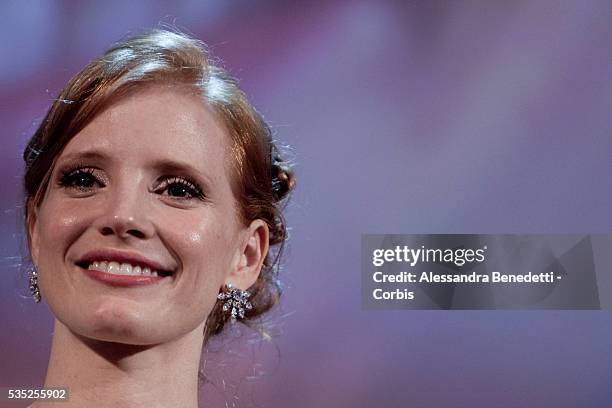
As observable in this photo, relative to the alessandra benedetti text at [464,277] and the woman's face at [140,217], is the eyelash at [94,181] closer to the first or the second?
the woman's face at [140,217]

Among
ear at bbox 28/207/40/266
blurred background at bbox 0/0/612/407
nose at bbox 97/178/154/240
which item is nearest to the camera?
nose at bbox 97/178/154/240

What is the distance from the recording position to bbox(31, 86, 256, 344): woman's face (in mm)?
1375

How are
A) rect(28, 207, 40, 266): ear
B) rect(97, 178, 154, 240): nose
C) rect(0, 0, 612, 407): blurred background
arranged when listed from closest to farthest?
rect(97, 178, 154, 240): nose → rect(28, 207, 40, 266): ear → rect(0, 0, 612, 407): blurred background

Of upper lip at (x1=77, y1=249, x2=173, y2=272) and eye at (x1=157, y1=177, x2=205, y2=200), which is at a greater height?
eye at (x1=157, y1=177, x2=205, y2=200)

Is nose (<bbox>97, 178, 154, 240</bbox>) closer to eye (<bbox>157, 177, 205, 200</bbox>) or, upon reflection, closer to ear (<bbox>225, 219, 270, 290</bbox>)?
→ eye (<bbox>157, 177, 205, 200</bbox>)

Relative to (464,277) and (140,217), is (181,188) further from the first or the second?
(464,277)

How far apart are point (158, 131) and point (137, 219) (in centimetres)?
15

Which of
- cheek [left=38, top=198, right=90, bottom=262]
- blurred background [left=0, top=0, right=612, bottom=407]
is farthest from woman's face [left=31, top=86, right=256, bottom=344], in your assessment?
blurred background [left=0, top=0, right=612, bottom=407]

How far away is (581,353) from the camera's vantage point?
6.12ft

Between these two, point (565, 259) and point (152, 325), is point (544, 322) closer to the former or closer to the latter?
point (565, 259)

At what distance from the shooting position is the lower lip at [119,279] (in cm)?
138

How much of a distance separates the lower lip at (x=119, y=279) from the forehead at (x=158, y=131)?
0.19 metres

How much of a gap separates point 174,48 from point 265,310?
0.58 metres

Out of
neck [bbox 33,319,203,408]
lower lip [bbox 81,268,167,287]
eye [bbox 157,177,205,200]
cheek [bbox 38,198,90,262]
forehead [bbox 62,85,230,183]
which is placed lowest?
neck [bbox 33,319,203,408]
